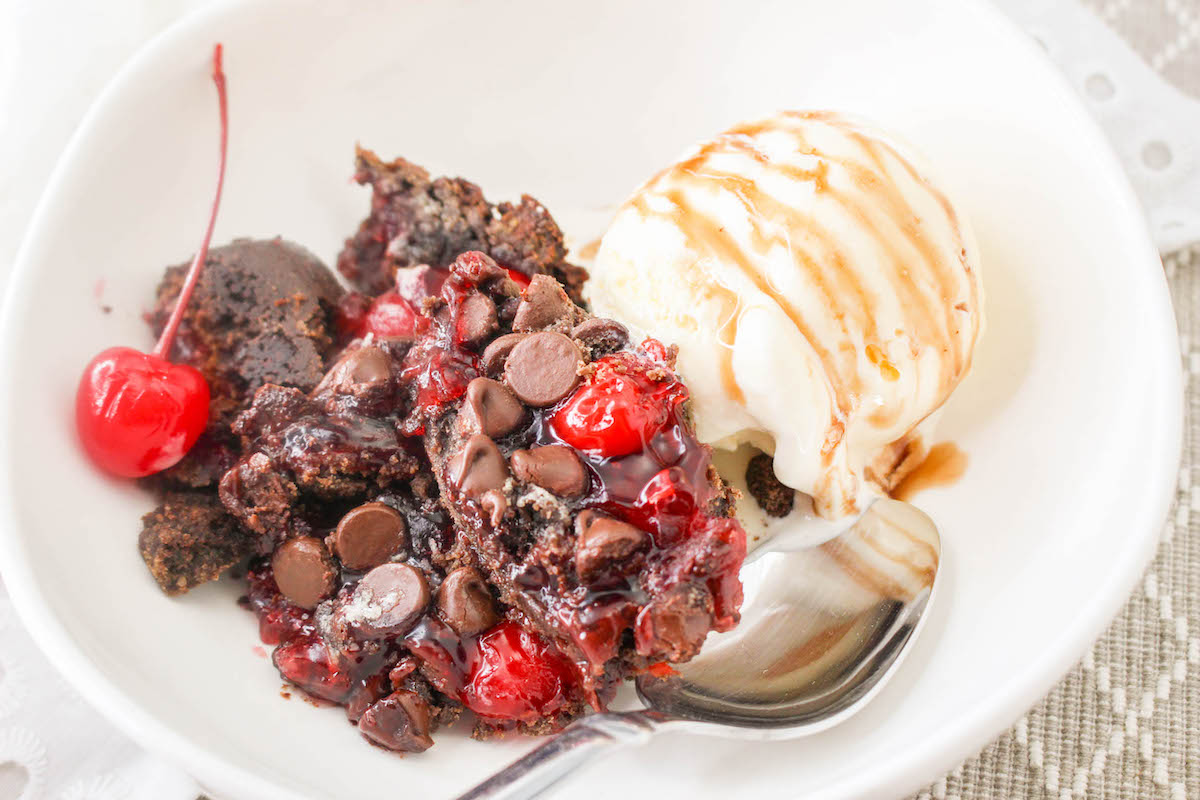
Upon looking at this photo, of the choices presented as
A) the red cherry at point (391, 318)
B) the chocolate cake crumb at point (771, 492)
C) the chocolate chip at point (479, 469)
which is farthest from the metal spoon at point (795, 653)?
the red cherry at point (391, 318)

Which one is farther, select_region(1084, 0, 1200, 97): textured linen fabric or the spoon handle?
select_region(1084, 0, 1200, 97): textured linen fabric

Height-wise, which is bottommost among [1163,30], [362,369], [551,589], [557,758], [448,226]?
[557,758]

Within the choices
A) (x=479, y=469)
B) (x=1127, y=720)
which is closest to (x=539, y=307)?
(x=479, y=469)

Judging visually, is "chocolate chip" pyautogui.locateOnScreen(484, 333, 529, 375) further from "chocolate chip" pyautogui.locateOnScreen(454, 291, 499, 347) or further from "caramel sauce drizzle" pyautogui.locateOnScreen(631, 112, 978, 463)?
"caramel sauce drizzle" pyautogui.locateOnScreen(631, 112, 978, 463)

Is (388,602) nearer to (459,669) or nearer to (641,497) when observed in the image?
(459,669)

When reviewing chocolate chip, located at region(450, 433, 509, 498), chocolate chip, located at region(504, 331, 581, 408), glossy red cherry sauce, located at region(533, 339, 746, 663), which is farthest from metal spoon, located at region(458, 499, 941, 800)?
chocolate chip, located at region(504, 331, 581, 408)

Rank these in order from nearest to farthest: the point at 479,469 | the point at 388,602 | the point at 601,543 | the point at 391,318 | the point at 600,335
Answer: the point at 601,543 < the point at 479,469 < the point at 388,602 < the point at 600,335 < the point at 391,318

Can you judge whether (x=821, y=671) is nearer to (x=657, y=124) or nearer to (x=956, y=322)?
(x=956, y=322)
